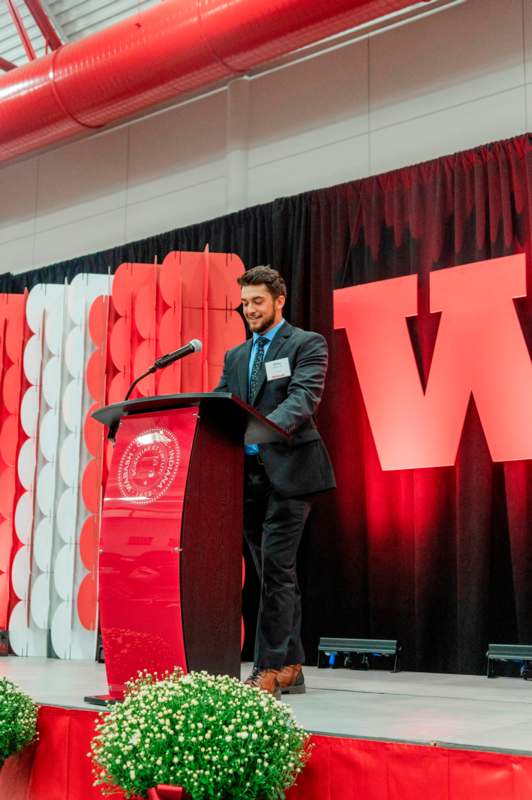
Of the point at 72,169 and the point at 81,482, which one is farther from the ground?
the point at 72,169

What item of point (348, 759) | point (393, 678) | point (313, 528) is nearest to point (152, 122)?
point (313, 528)

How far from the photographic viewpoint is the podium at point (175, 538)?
2352mm

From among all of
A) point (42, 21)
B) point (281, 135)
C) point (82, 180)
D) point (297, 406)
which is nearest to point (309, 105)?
point (281, 135)

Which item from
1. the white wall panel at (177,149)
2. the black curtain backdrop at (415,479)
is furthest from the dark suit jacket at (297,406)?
the white wall panel at (177,149)

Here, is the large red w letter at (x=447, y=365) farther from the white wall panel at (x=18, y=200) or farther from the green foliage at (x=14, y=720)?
the white wall panel at (x=18, y=200)

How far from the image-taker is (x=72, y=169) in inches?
264

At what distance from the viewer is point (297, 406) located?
2.80 meters

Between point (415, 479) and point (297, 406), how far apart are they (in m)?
1.82

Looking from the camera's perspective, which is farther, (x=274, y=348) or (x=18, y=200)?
(x=18, y=200)

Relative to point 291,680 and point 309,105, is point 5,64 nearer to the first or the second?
point 309,105

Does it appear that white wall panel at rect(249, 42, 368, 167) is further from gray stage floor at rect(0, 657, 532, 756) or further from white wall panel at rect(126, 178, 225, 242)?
gray stage floor at rect(0, 657, 532, 756)

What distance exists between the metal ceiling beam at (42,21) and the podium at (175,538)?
4053mm

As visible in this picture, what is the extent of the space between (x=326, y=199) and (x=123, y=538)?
3062 millimetres

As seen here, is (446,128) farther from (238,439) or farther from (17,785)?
(17,785)
